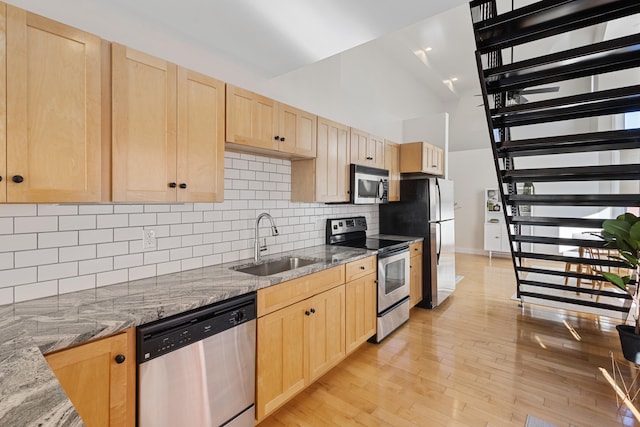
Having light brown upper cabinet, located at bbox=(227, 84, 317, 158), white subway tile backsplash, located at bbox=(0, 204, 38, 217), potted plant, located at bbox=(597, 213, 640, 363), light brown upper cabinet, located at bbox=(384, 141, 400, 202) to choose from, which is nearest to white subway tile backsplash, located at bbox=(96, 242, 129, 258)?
white subway tile backsplash, located at bbox=(0, 204, 38, 217)

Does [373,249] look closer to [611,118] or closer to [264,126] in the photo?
[264,126]

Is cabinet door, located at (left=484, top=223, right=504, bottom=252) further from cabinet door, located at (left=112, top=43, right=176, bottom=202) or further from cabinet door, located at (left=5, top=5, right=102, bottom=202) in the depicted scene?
cabinet door, located at (left=5, top=5, right=102, bottom=202)

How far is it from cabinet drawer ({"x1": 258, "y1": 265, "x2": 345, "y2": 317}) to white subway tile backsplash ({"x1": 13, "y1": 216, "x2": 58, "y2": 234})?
114cm

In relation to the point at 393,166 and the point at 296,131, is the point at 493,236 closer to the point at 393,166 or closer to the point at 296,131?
the point at 393,166

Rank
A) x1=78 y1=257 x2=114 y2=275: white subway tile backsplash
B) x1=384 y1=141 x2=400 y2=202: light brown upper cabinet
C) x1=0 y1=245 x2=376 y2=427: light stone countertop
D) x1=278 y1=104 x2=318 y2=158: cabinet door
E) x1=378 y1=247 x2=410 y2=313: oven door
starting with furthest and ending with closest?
x1=384 y1=141 x2=400 y2=202: light brown upper cabinet, x1=378 y1=247 x2=410 y2=313: oven door, x1=278 y1=104 x2=318 y2=158: cabinet door, x1=78 y1=257 x2=114 y2=275: white subway tile backsplash, x1=0 y1=245 x2=376 y2=427: light stone countertop

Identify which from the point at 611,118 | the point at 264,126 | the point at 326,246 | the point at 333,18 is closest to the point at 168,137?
the point at 264,126

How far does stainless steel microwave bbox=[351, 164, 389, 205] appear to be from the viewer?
10.6 feet

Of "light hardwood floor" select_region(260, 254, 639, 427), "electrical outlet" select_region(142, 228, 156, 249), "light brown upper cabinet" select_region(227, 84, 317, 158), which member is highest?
"light brown upper cabinet" select_region(227, 84, 317, 158)

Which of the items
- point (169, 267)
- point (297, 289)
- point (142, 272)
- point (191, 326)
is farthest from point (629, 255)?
point (142, 272)

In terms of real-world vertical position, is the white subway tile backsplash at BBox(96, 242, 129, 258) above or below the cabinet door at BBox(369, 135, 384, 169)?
below

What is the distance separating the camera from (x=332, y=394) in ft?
7.59

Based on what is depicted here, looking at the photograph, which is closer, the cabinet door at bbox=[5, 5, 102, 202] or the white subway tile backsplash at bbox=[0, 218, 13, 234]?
the cabinet door at bbox=[5, 5, 102, 202]

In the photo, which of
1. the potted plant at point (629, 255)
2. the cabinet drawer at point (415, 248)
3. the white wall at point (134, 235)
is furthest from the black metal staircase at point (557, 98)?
the white wall at point (134, 235)

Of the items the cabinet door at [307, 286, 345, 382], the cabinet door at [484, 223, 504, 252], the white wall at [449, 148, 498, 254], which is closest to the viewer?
the cabinet door at [307, 286, 345, 382]
